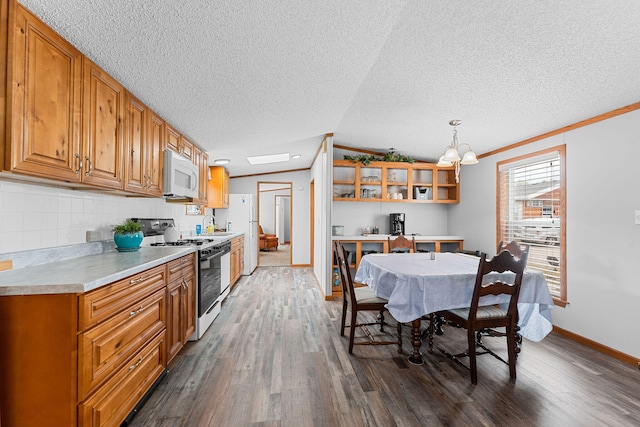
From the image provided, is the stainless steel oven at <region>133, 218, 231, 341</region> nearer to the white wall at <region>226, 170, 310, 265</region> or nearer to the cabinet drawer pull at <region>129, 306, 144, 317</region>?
the cabinet drawer pull at <region>129, 306, 144, 317</region>

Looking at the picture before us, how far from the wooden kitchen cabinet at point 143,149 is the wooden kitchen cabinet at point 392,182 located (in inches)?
104

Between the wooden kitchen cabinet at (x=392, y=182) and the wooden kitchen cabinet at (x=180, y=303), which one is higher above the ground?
the wooden kitchen cabinet at (x=392, y=182)

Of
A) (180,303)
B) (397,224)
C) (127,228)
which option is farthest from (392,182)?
(127,228)

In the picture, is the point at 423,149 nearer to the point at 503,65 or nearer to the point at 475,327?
the point at 503,65

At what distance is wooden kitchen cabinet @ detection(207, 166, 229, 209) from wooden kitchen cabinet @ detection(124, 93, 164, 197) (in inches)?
96.6

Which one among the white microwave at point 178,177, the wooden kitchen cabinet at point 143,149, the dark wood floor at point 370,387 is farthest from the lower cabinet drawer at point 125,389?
the white microwave at point 178,177

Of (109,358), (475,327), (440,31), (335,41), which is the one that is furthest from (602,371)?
(109,358)

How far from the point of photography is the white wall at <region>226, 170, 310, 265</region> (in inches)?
262

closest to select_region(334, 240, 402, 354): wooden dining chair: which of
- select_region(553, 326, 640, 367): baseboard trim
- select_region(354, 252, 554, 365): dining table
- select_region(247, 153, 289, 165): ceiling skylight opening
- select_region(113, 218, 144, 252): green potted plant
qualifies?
select_region(354, 252, 554, 365): dining table

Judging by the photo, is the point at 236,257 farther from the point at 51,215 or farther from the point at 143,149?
the point at 51,215

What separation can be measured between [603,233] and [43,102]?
13.7 ft

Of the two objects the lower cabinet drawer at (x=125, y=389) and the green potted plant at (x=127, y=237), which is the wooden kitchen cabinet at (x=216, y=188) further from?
the lower cabinet drawer at (x=125, y=389)

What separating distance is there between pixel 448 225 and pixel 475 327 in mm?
3388

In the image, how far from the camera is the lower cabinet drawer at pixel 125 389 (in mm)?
1293
